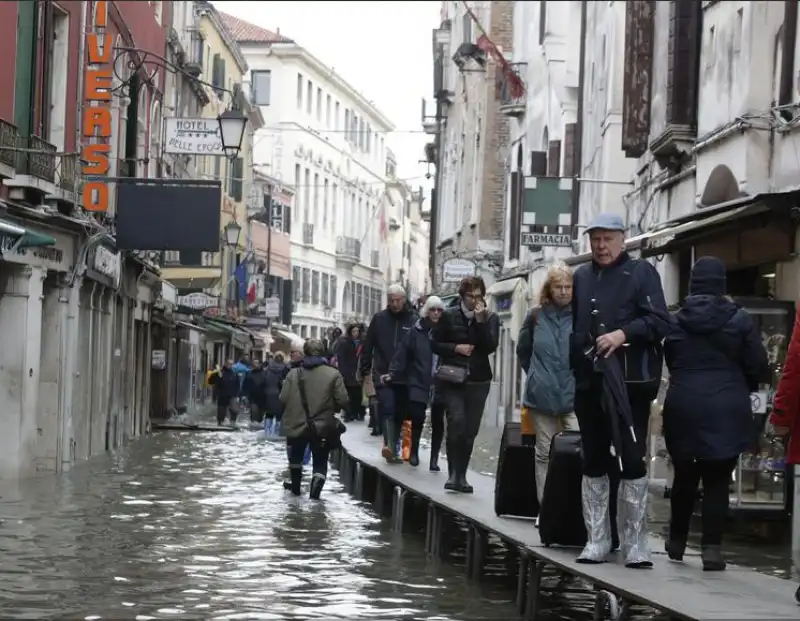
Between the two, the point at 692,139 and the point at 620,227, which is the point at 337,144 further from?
the point at 620,227

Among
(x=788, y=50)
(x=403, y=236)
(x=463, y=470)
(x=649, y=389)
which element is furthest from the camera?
(x=403, y=236)

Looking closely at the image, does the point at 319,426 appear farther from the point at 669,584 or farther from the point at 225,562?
the point at 669,584

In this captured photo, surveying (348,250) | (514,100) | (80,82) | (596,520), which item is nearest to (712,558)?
(596,520)

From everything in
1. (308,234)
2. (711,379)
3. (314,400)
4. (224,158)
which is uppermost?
(224,158)

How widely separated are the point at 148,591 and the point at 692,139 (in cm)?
1257

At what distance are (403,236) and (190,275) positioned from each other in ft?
283

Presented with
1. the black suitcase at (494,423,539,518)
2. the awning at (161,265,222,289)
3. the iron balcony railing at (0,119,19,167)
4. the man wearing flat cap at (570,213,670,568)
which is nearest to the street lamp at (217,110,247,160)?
the iron balcony railing at (0,119,19,167)

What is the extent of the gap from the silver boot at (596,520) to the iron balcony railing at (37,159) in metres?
11.4

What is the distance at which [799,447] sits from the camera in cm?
911

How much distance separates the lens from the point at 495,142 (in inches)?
1907

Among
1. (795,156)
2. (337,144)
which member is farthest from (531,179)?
(337,144)

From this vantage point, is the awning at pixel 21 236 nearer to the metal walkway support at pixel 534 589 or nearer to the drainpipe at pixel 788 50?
the drainpipe at pixel 788 50

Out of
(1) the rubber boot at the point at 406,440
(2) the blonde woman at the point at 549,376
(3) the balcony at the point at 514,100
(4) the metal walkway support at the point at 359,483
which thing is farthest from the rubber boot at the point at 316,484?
(3) the balcony at the point at 514,100

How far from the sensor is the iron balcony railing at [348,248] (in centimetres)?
9731
